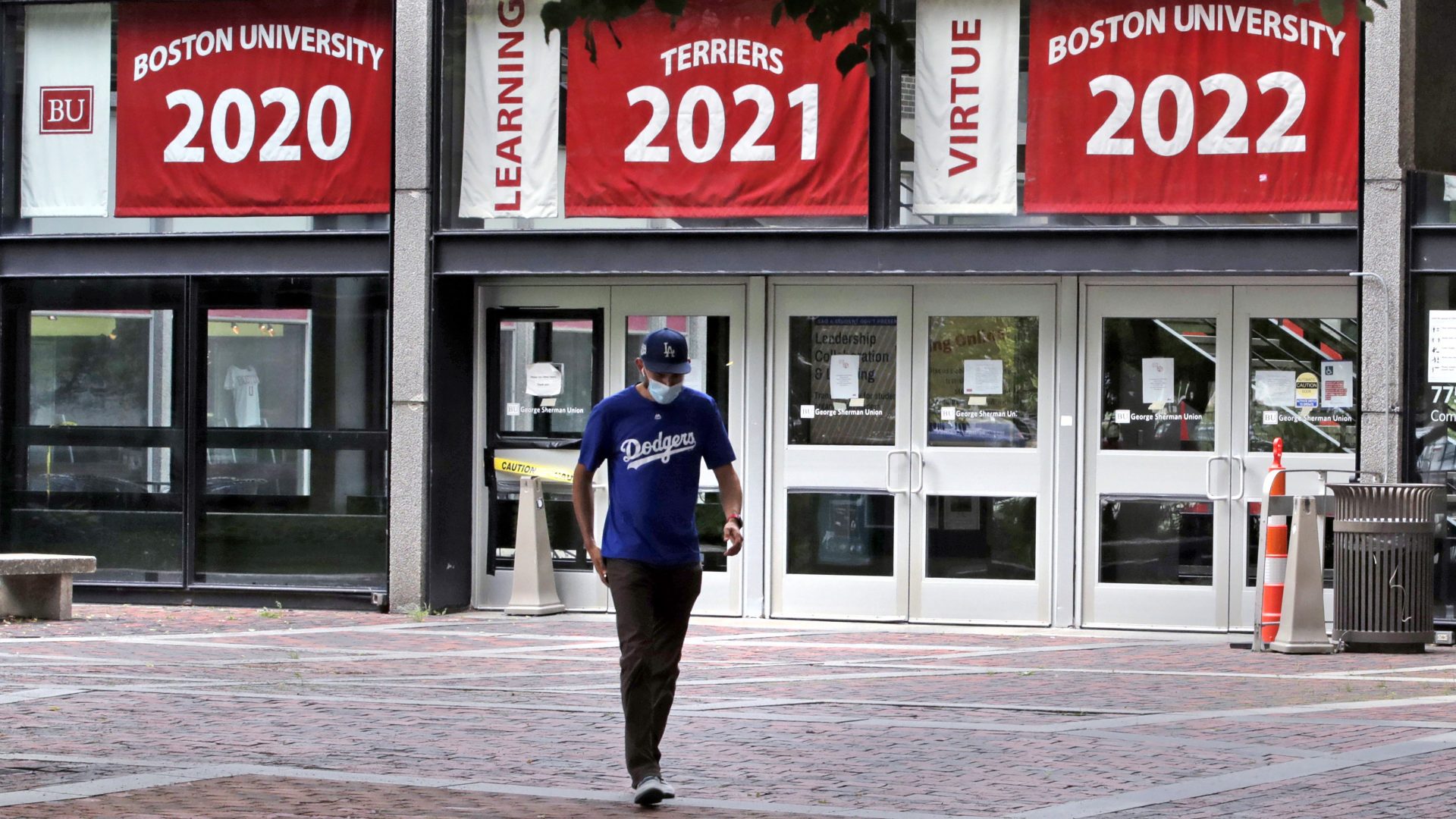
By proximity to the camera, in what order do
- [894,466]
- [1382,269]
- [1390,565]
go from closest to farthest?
[1390,565], [1382,269], [894,466]

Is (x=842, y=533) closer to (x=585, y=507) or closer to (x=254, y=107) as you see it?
(x=254, y=107)

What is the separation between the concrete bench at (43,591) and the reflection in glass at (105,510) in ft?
3.19

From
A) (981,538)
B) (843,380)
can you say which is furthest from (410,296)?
(981,538)

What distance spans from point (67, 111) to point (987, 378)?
7.20 meters

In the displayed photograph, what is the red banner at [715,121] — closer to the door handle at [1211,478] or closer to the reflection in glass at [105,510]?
the door handle at [1211,478]

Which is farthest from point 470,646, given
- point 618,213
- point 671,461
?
point 671,461

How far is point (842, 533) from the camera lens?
13.9 m

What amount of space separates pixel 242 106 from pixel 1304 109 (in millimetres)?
7546

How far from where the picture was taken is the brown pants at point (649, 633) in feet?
22.7

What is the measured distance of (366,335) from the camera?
14367 millimetres

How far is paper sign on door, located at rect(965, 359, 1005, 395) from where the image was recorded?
13.6 m

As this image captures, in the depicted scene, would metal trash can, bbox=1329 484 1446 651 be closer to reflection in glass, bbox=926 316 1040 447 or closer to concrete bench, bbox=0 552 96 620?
reflection in glass, bbox=926 316 1040 447

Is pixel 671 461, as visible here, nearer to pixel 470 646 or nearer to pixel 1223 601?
pixel 470 646

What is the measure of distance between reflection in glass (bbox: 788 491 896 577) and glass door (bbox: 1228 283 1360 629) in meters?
2.34
